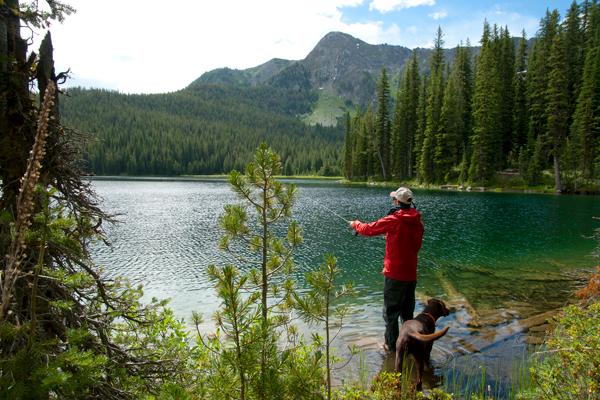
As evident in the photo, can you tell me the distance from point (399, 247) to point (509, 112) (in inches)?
2739

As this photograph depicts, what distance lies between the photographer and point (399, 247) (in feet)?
22.9

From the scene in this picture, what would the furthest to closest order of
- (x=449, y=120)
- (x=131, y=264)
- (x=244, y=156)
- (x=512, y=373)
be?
(x=244, y=156), (x=449, y=120), (x=131, y=264), (x=512, y=373)

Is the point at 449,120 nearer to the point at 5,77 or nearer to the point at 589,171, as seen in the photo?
the point at 589,171

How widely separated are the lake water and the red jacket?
1882mm

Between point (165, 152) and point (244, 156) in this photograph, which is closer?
point (165, 152)

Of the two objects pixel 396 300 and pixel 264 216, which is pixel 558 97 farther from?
pixel 264 216

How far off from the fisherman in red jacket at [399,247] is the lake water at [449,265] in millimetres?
1273

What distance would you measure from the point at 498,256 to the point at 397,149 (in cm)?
6179

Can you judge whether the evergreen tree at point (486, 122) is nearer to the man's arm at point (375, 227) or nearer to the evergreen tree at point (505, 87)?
the evergreen tree at point (505, 87)

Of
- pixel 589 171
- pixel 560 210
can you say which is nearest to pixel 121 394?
pixel 560 210

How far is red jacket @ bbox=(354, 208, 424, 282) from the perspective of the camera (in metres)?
6.78

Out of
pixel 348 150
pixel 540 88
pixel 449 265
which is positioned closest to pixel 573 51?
pixel 540 88

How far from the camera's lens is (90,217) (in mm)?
4199

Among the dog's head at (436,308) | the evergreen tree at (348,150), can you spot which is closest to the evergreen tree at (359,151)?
the evergreen tree at (348,150)
